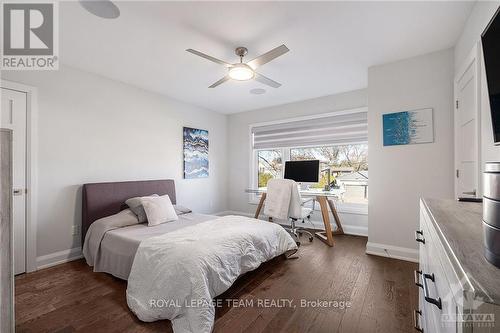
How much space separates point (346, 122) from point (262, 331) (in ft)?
11.1

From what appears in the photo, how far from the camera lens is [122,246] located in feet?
7.33

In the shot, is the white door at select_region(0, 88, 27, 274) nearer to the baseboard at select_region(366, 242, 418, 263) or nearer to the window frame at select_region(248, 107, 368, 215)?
the window frame at select_region(248, 107, 368, 215)

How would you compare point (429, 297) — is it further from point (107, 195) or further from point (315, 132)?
point (315, 132)

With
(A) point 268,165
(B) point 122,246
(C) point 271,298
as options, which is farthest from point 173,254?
(A) point 268,165

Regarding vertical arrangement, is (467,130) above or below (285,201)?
above

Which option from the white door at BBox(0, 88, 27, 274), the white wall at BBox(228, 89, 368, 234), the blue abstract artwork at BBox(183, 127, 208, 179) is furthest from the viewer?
the blue abstract artwork at BBox(183, 127, 208, 179)

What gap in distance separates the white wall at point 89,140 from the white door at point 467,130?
394 cm

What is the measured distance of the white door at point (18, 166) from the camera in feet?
7.72

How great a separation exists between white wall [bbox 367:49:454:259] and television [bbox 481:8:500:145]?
1529 millimetres

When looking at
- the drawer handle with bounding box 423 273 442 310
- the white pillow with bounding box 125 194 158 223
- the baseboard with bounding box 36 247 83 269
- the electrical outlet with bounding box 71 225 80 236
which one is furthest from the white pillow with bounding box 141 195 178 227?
the drawer handle with bounding box 423 273 442 310

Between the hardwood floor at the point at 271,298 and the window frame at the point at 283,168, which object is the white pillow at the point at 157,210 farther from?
the window frame at the point at 283,168

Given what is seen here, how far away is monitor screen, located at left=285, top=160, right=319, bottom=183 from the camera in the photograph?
370cm

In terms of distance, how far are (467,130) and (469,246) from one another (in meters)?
2.11

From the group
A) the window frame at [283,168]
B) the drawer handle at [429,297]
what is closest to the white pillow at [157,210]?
the window frame at [283,168]
